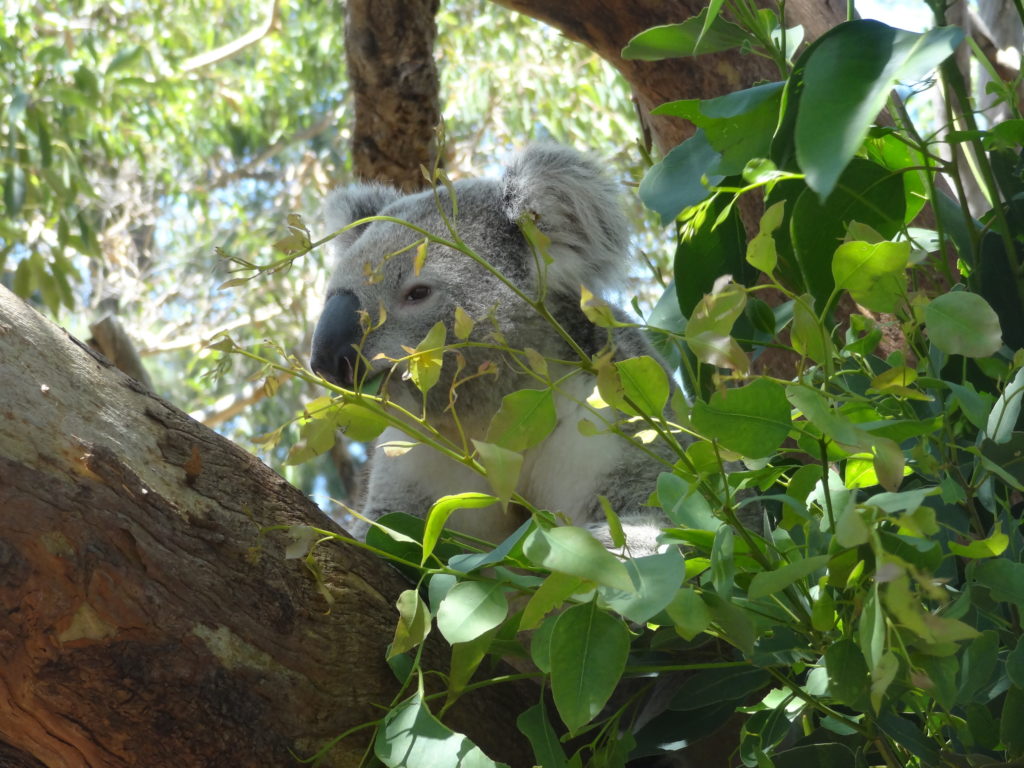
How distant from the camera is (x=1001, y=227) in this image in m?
1.05

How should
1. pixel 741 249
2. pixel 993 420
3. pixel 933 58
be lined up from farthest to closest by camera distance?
1. pixel 741 249
2. pixel 993 420
3. pixel 933 58

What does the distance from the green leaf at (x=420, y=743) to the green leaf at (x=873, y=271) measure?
0.47 m

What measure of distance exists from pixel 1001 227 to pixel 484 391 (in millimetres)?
1240

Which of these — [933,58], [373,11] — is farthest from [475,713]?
[373,11]

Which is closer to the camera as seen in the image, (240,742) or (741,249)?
(240,742)

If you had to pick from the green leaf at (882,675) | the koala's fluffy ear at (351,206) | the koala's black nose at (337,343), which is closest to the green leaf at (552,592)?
the green leaf at (882,675)

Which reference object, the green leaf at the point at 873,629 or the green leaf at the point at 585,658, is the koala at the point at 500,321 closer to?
the green leaf at the point at 585,658

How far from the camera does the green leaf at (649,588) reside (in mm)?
737

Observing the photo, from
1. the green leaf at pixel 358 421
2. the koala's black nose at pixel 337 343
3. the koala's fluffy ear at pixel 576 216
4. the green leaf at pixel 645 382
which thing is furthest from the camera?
the koala's fluffy ear at pixel 576 216

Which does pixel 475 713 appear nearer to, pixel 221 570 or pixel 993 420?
pixel 221 570

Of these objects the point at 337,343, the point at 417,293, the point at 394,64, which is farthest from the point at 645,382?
the point at 394,64

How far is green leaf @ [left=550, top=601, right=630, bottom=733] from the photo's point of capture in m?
0.78

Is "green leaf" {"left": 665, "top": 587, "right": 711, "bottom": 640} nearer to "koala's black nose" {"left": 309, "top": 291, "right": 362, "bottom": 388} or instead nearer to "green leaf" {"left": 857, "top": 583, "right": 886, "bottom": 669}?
"green leaf" {"left": 857, "top": 583, "right": 886, "bottom": 669}

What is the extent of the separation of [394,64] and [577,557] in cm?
252
